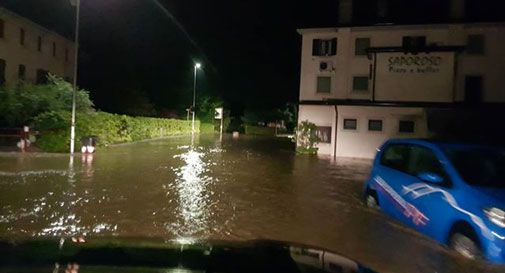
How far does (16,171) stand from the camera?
1491 centimetres

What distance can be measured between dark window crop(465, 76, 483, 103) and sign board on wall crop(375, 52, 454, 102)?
4.14 feet

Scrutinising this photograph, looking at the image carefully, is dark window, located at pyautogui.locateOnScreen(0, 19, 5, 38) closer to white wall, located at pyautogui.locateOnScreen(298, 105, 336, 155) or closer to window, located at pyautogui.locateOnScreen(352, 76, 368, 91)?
white wall, located at pyautogui.locateOnScreen(298, 105, 336, 155)

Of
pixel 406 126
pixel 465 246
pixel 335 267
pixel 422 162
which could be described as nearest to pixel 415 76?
pixel 406 126

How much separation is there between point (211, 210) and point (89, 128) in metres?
16.0

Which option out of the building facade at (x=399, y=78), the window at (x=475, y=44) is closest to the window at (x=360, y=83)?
the building facade at (x=399, y=78)

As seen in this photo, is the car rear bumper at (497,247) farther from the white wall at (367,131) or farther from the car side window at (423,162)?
the white wall at (367,131)

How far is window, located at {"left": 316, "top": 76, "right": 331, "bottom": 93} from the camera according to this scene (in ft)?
99.6

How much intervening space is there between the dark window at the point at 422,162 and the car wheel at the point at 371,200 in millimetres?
1678

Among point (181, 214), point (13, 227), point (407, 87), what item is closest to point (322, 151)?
point (407, 87)

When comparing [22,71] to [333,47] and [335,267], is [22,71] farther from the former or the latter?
[335,267]

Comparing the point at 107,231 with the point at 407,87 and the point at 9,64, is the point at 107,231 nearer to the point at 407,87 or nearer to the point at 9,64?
the point at 407,87

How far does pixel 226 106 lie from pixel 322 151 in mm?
44272

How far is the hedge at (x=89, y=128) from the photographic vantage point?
73.0 feet

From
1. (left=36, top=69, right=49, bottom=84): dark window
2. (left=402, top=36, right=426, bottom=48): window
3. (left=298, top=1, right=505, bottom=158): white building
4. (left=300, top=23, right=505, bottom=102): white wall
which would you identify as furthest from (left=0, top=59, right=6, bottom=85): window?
(left=402, top=36, right=426, bottom=48): window
